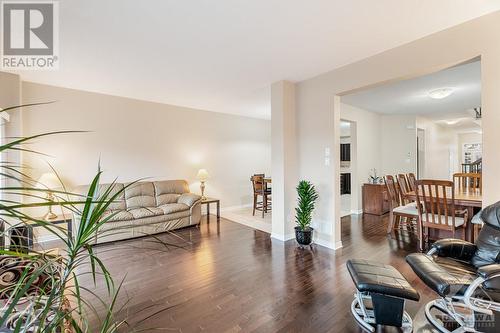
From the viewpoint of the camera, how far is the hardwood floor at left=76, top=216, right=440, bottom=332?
6.65ft

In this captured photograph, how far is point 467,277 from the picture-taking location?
192 cm

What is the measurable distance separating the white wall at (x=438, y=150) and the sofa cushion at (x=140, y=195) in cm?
713

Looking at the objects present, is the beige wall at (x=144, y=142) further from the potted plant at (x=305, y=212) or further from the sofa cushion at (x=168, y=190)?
the potted plant at (x=305, y=212)

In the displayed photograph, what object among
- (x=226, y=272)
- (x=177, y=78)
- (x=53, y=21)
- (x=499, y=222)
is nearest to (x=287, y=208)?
(x=226, y=272)

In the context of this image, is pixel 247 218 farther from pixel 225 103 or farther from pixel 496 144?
pixel 496 144

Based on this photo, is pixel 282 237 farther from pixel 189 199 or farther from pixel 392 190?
pixel 392 190

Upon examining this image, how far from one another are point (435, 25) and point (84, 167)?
18.2 ft

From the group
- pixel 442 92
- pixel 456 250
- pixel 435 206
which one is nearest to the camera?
pixel 456 250

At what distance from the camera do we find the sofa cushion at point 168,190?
488cm

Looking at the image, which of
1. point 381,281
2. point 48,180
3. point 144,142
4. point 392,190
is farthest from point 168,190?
point 392,190

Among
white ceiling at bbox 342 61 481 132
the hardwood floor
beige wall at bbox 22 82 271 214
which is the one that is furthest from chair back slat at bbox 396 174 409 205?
beige wall at bbox 22 82 271 214

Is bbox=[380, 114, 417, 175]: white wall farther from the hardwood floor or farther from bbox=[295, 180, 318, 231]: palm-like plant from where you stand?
bbox=[295, 180, 318, 231]: palm-like plant

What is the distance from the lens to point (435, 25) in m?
2.48

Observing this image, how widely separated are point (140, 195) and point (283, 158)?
288 centimetres
